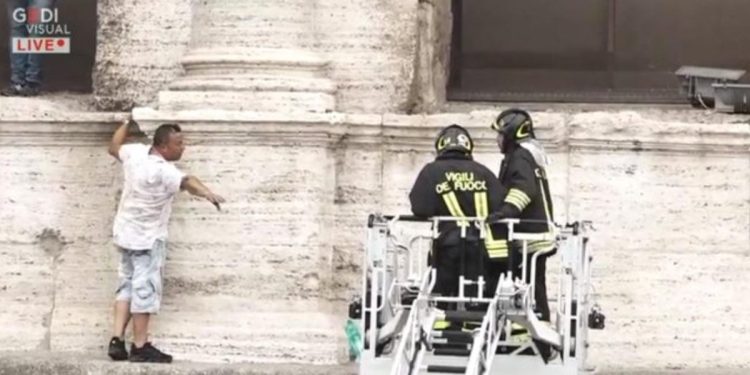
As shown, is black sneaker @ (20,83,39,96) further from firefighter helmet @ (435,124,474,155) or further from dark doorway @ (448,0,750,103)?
firefighter helmet @ (435,124,474,155)

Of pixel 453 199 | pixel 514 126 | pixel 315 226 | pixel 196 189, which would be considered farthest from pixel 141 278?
pixel 514 126

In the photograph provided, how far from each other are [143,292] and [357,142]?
1.76 metres

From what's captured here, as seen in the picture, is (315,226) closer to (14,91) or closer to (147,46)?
(147,46)

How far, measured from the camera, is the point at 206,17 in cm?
1173

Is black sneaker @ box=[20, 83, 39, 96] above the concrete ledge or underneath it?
above

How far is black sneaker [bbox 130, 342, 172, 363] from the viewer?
1110 cm

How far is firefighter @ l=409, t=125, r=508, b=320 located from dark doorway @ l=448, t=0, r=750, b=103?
3.10 m

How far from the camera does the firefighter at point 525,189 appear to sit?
9570 millimetres

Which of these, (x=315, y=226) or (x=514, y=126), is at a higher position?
(x=514, y=126)

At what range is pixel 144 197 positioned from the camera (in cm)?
1098

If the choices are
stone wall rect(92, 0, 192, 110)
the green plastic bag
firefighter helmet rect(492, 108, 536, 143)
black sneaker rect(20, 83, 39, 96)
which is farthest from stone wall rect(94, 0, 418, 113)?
firefighter helmet rect(492, 108, 536, 143)

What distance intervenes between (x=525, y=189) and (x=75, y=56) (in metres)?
4.66

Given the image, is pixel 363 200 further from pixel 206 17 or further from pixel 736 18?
pixel 736 18

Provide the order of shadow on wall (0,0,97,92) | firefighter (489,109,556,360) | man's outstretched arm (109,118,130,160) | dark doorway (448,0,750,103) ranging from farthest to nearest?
1. shadow on wall (0,0,97,92)
2. dark doorway (448,0,750,103)
3. man's outstretched arm (109,118,130,160)
4. firefighter (489,109,556,360)
